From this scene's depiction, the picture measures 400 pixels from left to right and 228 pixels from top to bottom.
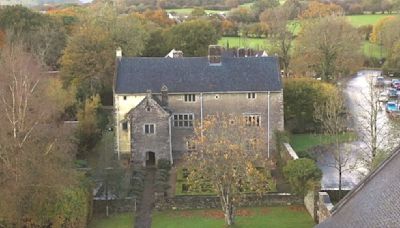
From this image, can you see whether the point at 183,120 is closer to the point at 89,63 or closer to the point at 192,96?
the point at 192,96

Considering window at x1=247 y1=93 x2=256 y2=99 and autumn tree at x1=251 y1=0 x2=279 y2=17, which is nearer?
window at x1=247 y1=93 x2=256 y2=99

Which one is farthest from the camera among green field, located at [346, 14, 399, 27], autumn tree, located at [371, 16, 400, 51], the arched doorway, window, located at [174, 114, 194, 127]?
green field, located at [346, 14, 399, 27]

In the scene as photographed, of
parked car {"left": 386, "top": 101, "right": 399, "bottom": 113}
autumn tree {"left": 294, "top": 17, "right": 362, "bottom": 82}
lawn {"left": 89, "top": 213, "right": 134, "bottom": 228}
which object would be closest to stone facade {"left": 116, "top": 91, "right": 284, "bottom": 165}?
lawn {"left": 89, "top": 213, "right": 134, "bottom": 228}

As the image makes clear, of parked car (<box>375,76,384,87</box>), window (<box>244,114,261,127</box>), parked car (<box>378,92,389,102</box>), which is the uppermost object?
parked car (<box>375,76,384,87</box>)

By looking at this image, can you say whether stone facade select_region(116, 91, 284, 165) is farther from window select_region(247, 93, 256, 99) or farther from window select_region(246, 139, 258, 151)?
window select_region(246, 139, 258, 151)

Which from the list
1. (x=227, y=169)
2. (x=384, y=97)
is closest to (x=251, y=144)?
(x=227, y=169)

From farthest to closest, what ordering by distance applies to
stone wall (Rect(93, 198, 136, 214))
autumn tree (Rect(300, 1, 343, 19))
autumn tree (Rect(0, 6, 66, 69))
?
autumn tree (Rect(300, 1, 343, 19))
autumn tree (Rect(0, 6, 66, 69))
stone wall (Rect(93, 198, 136, 214))

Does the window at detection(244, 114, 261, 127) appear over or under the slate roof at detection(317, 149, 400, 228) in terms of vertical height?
over
